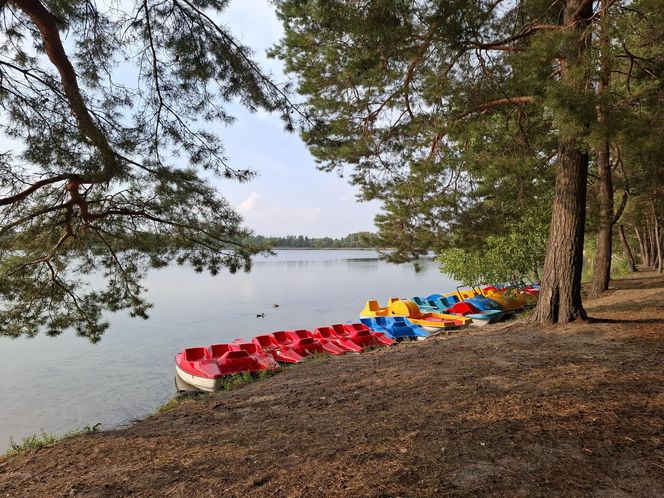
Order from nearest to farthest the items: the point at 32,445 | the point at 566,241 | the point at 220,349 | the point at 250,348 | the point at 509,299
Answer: the point at 32,445 → the point at 566,241 → the point at 220,349 → the point at 250,348 → the point at 509,299

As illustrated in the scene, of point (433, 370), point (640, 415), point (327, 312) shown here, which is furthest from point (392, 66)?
point (327, 312)

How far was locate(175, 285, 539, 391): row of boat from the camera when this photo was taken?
31.1 feet

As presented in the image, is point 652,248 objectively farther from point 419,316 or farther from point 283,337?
point 283,337

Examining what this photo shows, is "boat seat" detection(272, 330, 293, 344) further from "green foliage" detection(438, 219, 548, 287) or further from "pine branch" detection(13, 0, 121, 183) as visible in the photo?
"pine branch" detection(13, 0, 121, 183)

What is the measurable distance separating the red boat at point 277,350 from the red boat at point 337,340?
1.22 metres

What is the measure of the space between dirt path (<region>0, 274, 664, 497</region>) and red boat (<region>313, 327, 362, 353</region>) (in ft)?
14.1

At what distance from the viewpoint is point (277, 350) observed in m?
10.7

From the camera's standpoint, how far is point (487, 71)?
7438mm

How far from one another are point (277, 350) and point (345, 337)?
1.86 meters

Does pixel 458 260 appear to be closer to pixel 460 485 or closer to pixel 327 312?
pixel 327 312

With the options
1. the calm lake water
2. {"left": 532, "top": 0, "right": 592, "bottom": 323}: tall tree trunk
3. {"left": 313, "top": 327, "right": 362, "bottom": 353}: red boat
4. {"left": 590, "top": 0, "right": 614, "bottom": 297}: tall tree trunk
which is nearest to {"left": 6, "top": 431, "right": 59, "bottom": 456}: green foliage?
the calm lake water

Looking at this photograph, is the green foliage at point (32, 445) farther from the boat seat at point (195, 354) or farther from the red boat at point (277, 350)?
the red boat at point (277, 350)

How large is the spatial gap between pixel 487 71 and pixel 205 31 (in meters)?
4.81

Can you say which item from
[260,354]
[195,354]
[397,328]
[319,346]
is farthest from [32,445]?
[397,328]
